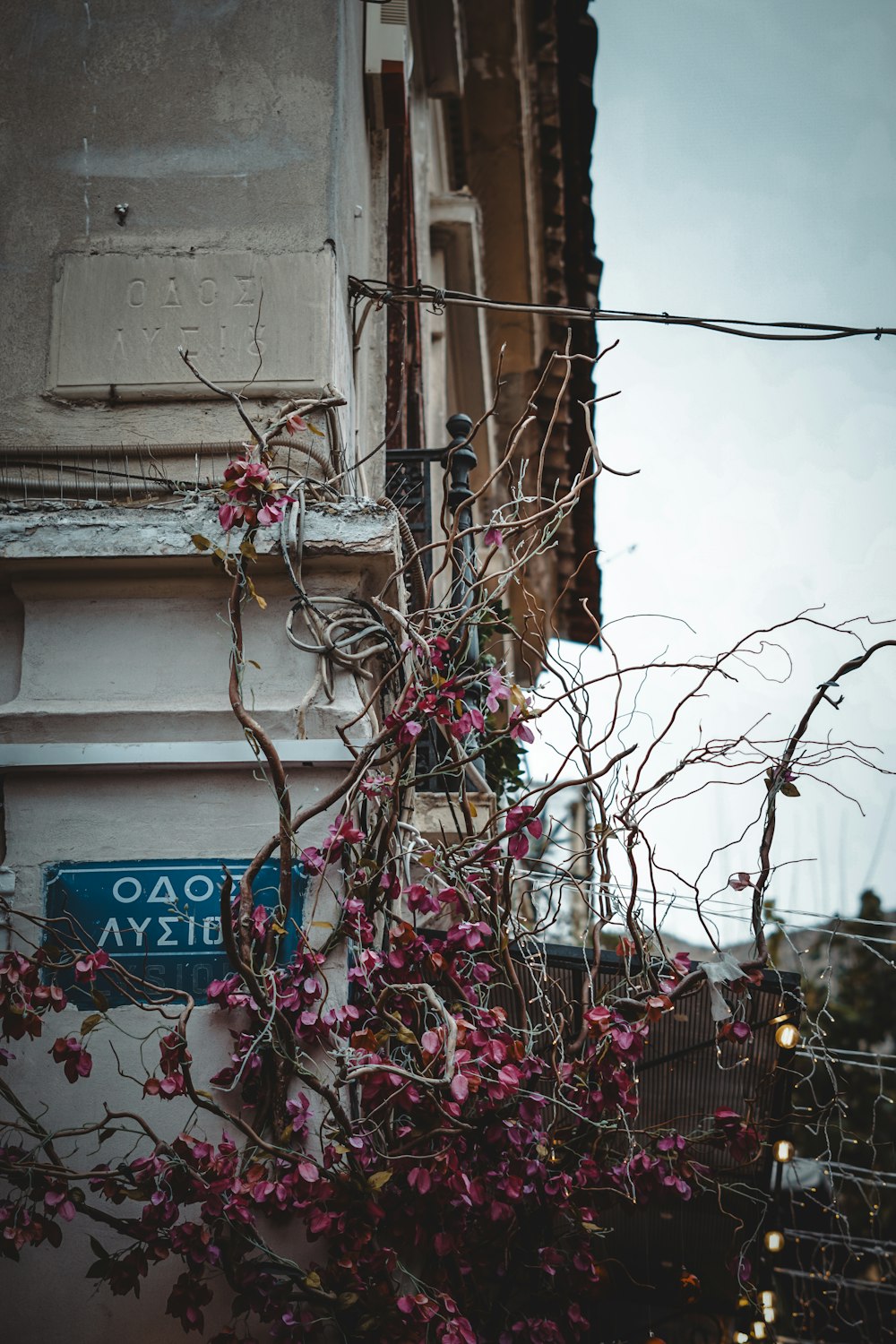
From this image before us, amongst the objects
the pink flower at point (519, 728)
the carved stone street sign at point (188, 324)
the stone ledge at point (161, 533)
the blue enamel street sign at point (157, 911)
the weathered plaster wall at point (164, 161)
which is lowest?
the blue enamel street sign at point (157, 911)

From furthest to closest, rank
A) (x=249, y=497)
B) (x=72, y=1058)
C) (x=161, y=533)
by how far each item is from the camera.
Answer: (x=161, y=533) < (x=249, y=497) < (x=72, y=1058)

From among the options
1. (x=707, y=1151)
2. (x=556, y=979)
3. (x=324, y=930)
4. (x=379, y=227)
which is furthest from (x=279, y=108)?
(x=707, y=1151)

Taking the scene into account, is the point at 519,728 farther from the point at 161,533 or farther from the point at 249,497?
the point at 161,533

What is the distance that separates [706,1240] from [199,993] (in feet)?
8.63

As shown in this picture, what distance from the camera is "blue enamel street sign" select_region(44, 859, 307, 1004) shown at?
3.65 m

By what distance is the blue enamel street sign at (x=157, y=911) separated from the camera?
Result: 12.0 ft

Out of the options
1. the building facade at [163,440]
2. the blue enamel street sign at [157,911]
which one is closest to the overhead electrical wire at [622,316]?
the building facade at [163,440]

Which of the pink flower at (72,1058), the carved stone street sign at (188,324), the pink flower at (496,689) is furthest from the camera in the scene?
the carved stone street sign at (188,324)

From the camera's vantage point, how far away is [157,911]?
12.1 feet

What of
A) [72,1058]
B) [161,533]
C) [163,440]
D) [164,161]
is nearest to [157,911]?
[72,1058]

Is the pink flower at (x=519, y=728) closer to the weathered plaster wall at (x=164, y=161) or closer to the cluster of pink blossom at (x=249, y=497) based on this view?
the cluster of pink blossom at (x=249, y=497)

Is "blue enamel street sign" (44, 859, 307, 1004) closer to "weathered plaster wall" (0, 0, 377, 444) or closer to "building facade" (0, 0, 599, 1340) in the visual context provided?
"building facade" (0, 0, 599, 1340)

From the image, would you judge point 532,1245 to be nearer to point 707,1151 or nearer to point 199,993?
point 199,993

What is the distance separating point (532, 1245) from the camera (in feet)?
12.2
